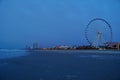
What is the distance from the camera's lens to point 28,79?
13578 mm

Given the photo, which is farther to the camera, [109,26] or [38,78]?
[109,26]

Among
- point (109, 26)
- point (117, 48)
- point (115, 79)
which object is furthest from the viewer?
point (117, 48)

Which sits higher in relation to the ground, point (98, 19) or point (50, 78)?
point (98, 19)

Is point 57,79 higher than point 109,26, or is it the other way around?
point 109,26

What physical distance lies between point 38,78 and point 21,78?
87 cm

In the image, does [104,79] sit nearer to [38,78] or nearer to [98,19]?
[38,78]

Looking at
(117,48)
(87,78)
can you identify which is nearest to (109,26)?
(117,48)

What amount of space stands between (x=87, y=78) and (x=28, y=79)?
2977 millimetres

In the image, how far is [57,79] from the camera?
44.0ft

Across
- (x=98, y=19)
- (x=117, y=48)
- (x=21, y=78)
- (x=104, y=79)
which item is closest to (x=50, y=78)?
(x=21, y=78)

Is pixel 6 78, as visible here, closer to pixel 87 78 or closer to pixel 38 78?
pixel 38 78

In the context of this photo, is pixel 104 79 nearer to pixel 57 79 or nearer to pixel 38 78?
pixel 57 79

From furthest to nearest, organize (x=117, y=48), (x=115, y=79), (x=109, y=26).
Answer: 1. (x=117, y=48)
2. (x=109, y=26)
3. (x=115, y=79)

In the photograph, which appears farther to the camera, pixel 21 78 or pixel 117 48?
pixel 117 48
